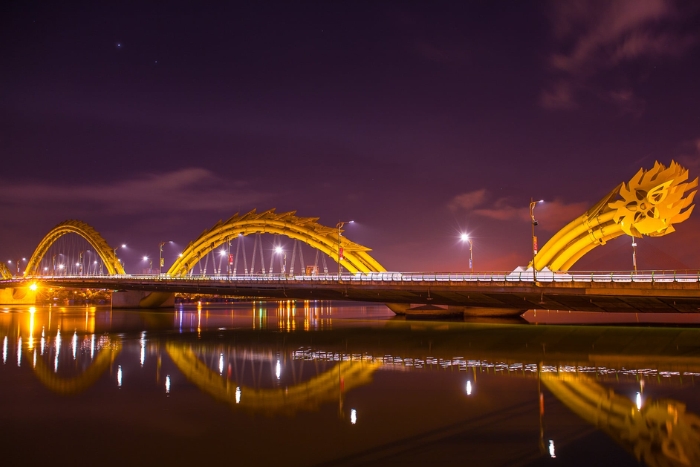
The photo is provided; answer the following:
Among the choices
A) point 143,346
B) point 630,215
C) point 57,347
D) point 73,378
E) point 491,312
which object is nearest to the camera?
point 73,378

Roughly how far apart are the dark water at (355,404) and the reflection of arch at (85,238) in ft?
269

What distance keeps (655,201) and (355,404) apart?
37388mm

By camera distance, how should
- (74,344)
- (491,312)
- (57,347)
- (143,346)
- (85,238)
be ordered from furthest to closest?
(85,238)
(491,312)
(74,344)
(143,346)
(57,347)

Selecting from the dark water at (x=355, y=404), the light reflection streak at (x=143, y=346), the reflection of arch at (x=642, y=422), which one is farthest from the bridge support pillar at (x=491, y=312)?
the reflection of arch at (x=642, y=422)

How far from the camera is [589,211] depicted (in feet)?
168

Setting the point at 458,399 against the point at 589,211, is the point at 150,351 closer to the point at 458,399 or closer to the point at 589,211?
the point at 458,399

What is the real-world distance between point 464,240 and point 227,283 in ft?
90.7

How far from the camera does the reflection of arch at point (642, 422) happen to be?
12.3 m

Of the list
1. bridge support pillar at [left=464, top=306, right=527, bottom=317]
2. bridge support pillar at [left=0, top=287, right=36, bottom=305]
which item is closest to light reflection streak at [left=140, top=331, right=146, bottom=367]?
bridge support pillar at [left=464, top=306, right=527, bottom=317]

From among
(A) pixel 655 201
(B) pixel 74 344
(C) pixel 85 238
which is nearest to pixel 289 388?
(B) pixel 74 344

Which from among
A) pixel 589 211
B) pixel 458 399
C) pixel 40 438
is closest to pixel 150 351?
pixel 40 438

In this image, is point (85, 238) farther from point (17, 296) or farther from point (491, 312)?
point (491, 312)

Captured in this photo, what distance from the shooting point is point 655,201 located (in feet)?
144

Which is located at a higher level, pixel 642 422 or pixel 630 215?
pixel 630 215
